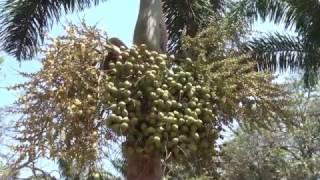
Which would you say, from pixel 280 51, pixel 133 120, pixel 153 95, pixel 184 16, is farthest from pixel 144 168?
pixel 280 51

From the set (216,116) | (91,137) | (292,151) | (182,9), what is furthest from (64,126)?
(292,151)

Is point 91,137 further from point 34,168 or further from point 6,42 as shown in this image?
point 6,42

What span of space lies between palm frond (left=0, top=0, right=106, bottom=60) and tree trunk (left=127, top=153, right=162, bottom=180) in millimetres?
3565

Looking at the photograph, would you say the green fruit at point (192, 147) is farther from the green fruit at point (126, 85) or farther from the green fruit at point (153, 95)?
the green fruit at point (126, 85)

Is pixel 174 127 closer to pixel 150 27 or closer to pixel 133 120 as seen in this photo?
pixel 133 120

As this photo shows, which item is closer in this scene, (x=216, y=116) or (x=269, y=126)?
(x=216, y=116)

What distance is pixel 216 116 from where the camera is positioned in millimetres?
5723

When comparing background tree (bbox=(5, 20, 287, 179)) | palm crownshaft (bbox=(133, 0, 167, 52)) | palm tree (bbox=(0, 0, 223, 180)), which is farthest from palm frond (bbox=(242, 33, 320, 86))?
background tree (bbox=(5, 20, 287, 179))

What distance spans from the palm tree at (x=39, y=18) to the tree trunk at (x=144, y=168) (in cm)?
311

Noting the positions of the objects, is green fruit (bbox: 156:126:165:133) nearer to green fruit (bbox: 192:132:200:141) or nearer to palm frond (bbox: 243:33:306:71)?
green fruit (bbox: 192:132:200:141)

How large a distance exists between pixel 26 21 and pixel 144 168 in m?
3.97

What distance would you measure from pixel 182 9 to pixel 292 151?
1504 centimetres

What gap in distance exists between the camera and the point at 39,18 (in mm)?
8812

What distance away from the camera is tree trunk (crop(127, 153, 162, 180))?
5555mm
